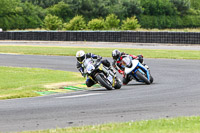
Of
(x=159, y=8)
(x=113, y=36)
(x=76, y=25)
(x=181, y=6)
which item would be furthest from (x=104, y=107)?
(x=181, y=6)

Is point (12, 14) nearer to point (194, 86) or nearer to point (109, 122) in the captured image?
point (194, 86)

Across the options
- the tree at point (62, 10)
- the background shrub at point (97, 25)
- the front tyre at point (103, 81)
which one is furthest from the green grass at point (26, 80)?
the tree at point (62, 10)


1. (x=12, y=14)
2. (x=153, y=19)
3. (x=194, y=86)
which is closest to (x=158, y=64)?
(x=194, y=86)

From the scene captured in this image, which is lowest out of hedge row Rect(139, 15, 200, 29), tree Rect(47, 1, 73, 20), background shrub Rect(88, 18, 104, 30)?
hedge row Rect(139, 15, 200, 29)

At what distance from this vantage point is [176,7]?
319 ft

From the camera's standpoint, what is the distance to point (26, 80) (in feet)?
61.4

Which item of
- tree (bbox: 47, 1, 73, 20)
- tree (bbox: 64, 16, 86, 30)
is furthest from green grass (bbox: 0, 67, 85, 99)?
tree (bbox: 47, 1, 73, 20)

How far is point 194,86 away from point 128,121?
6.96 metres

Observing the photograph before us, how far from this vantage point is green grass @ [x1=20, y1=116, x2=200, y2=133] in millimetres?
7895

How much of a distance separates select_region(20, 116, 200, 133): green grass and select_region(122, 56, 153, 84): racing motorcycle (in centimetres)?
777

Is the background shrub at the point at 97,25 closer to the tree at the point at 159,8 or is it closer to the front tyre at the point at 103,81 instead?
the tree at the point at 159,8

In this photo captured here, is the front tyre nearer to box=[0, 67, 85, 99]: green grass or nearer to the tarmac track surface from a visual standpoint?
the tarmac track surface

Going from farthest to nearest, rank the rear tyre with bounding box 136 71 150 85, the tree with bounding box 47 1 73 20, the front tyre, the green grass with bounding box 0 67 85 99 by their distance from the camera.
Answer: the tree with bounding box 47 1 73 20, the rear tyre with bounding box 136 71 150 85, the green grass with bounding box 0 67 85 99, the front tyre

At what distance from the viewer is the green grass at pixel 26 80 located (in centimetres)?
1547
